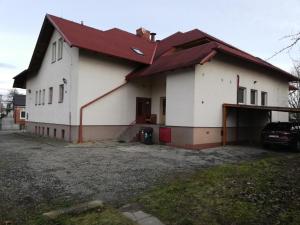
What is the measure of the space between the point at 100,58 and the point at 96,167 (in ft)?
32.4

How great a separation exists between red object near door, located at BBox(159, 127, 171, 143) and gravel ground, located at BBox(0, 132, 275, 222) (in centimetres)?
388

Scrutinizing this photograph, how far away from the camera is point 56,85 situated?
64.6 ft

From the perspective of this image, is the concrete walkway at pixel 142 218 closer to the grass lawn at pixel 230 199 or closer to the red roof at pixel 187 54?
the grass lawn at pixel 230 199

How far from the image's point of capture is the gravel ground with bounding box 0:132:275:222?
582cm

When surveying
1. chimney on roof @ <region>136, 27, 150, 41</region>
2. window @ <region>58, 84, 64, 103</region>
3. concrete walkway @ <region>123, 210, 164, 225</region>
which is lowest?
concrete walkway @ <region>123, 210, 164, 225</region>

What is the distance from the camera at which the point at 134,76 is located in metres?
17.9

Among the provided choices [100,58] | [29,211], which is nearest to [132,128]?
[100,58]

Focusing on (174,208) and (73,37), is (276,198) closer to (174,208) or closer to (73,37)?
(174,208)

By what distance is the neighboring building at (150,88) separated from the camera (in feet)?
48.6

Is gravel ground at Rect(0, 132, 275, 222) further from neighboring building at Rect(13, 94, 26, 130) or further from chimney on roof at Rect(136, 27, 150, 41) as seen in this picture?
neighboring building at Rect(13, 94, 26, 130)

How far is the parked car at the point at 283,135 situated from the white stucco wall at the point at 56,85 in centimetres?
1084

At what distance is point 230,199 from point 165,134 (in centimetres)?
1050

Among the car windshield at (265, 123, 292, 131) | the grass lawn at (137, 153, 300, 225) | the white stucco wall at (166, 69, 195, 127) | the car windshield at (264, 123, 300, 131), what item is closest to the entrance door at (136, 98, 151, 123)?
the white stucco wall at (166, 69, 195, 127)

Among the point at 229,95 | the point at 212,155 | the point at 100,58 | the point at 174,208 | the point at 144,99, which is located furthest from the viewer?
the point at 144,99
